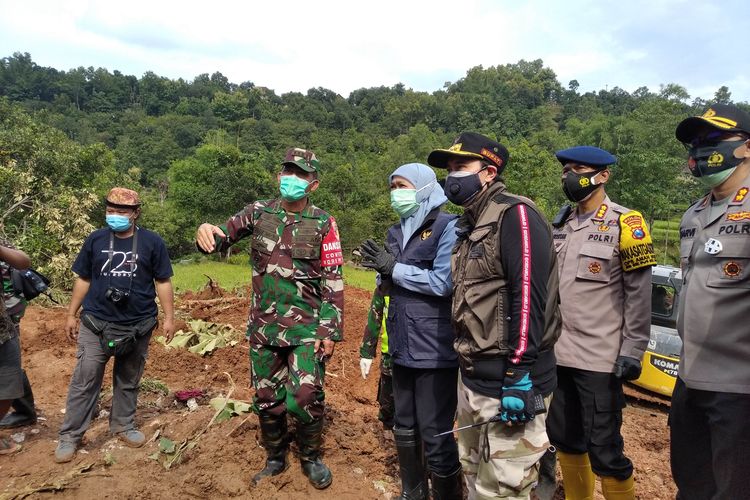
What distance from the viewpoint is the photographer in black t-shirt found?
382cm

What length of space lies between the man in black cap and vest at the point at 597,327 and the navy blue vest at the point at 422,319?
2.41ft

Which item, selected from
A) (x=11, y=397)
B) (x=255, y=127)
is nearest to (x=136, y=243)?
(x=11, y=397)

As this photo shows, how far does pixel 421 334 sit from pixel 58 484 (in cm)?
257

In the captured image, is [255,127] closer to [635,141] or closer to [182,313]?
[635,141]

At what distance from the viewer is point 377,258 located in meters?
3.02

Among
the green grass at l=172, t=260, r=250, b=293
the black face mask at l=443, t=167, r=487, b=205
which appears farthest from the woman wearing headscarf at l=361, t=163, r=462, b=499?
the green grass at l=172, t=260, r=250, b=293

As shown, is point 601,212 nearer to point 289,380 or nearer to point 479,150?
point 479,150

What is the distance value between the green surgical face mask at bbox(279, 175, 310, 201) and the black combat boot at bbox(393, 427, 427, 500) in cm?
169

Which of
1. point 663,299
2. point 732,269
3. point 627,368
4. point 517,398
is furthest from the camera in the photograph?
point 663,299

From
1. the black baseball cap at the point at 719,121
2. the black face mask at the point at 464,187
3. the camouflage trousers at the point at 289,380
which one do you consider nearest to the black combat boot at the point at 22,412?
the camouflage trousers at the point at 289,380

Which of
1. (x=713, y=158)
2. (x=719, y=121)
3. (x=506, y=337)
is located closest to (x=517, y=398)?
(x=506, y=337)

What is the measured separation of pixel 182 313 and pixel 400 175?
23.8ft

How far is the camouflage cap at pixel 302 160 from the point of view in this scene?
3.46 meters

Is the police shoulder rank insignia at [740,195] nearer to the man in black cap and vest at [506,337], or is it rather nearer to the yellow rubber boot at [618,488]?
the man in black cap and vest at [506,337]
